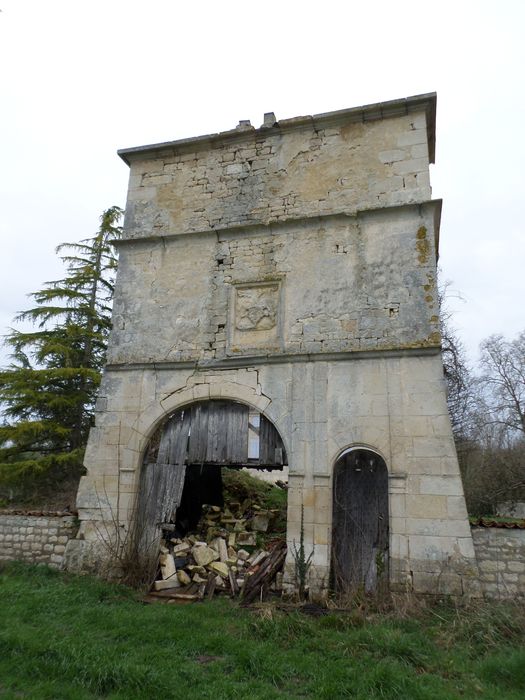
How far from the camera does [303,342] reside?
7895 millimetres

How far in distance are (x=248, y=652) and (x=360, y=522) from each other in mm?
2664

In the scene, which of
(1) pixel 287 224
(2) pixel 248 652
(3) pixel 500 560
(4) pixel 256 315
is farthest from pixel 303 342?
(2) pixel 248 652

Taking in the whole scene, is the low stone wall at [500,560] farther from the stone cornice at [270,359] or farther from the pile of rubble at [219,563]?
the pile of rubble at [219,563]

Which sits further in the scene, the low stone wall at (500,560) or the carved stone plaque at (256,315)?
the carved stone plaque at (256,315)

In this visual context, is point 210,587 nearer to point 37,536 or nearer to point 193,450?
point 193,450

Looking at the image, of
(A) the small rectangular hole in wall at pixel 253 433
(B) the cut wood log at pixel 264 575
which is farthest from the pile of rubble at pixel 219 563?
(A) the small rectangular hole in wall at pixel 253 433

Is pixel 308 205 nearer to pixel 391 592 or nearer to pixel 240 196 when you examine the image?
pixel 240 196

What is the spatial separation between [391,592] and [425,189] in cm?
596

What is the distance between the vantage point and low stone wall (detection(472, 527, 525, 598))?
6.19m

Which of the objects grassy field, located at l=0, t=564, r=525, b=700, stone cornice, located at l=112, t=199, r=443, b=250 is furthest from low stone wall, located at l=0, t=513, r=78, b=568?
stone cornice, located at l=112, t=199, r=443, b=250

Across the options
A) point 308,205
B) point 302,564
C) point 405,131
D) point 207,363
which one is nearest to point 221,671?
point 302,564

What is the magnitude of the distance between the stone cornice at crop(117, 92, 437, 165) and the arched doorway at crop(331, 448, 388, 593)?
5.72 m

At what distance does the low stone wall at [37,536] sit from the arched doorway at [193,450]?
1249 millimetres

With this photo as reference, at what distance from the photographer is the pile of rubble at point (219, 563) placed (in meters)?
7.05
